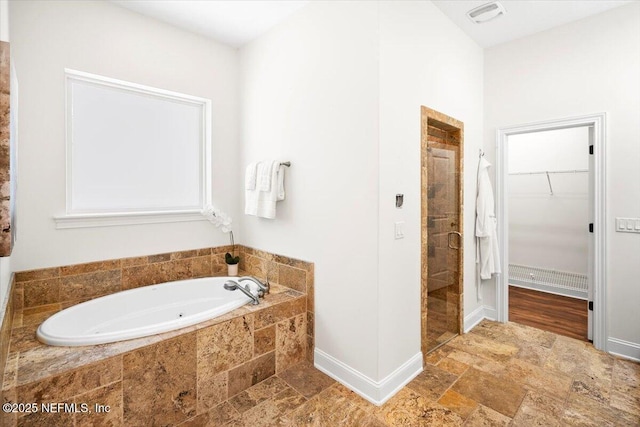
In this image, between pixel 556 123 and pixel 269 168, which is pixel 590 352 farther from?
pixel 269 168

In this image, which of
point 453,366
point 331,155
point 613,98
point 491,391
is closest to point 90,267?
point 331,155

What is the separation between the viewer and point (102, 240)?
8.07 ft

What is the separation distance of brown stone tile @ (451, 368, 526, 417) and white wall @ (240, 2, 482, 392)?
40 cm

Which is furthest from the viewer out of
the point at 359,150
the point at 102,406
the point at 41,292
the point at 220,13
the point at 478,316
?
the point at 478,316

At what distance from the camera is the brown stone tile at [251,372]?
2.04 m

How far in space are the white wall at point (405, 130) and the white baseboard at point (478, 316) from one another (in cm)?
99

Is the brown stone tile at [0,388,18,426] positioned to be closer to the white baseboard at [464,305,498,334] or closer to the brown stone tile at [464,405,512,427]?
the brown stone tile at [464,405,512,427]

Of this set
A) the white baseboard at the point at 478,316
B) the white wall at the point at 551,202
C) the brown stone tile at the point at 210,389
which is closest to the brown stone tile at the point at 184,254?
the brown stone tile at the point at 210,389

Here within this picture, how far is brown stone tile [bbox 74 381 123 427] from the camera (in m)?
1.47

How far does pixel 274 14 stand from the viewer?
258 centimetres

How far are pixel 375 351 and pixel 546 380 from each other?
129 centimetres

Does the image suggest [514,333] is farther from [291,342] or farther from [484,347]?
[291,342]

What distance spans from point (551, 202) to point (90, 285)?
5341 mm

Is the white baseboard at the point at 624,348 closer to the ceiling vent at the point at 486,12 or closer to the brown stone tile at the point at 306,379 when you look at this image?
the brown stone tile at the point at 306,379
